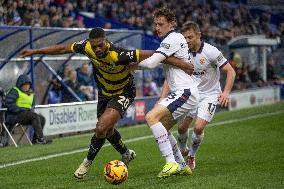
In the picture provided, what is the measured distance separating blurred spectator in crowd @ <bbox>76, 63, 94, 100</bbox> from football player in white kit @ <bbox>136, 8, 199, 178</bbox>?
989 cm

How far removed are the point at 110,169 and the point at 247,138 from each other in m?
7.22

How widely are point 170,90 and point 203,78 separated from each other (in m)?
1.54

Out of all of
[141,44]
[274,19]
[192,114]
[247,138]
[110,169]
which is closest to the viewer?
[110,169]

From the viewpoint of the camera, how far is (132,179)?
9688 millimetres

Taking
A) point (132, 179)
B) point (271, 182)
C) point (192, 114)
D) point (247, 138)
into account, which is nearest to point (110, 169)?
point (132, 179)

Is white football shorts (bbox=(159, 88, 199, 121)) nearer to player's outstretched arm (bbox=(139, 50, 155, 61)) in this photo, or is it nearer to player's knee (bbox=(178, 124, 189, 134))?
player's outstretched arm (bbox=(139, 50, 155, 61))

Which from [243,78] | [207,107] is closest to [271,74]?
[243,78]

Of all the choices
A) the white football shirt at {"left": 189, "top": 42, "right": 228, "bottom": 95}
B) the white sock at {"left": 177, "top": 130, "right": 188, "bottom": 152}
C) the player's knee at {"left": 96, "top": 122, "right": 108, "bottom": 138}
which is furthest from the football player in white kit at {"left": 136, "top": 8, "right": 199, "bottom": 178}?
the white sock at {"left": 177, "top": 130, "right": 188, "bottom": 152}

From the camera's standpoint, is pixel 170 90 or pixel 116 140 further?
pixel 116 140

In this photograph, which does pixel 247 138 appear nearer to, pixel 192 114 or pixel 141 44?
pixel 192 114

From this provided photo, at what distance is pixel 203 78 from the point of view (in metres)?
11.3

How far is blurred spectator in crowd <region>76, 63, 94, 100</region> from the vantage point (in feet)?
64.1

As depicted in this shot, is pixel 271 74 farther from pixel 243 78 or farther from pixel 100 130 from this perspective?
pixel 100 130

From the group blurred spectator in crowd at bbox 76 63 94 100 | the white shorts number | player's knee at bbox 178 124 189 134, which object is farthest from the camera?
blurred spectator in crowd at bbox 76 63 94 100
